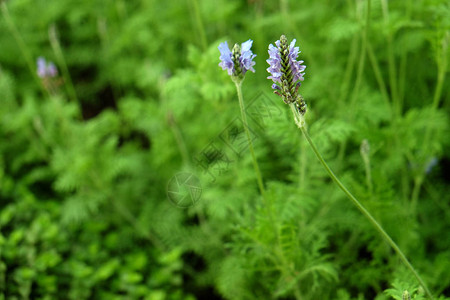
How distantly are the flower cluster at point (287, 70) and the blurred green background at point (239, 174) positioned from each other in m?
0.60

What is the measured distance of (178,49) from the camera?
4.03 metres

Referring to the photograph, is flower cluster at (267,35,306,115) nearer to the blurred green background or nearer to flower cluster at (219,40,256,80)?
flower cluster at (219,40,256,80)

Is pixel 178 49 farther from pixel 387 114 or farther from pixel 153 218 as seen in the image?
pixel 387 114

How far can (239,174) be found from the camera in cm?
241

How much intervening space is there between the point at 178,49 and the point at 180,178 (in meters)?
1.72

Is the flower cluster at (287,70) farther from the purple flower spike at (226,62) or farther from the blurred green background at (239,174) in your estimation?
the blurred green background at (239,174)

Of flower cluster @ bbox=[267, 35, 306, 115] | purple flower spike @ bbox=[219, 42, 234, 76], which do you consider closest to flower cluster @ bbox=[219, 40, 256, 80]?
purple flower spike @ bbox=[219, 42, 234, 76]

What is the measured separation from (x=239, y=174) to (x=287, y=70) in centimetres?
121

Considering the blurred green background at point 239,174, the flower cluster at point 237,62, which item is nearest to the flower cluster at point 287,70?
the flower cluster at point 237,62

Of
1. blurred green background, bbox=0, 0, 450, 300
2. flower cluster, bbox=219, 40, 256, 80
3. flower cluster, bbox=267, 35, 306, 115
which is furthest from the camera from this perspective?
blurred green background, bbox=0, 0, 450, 300

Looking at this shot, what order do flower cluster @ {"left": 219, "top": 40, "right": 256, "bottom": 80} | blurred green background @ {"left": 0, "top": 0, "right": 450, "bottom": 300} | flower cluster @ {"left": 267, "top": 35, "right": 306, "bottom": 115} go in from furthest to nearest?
blurred green background @ {"left": 0, "top": 0, "right": 450, "bottom": 300} → flower cluster @ {"left": 219, "top": 40, "right": 256, "bottom": 80} → flower cluster @ {"left": 267, "top": 35, "right": 306, "bottom": 115}

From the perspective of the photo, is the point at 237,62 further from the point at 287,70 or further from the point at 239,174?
the point at 239,174

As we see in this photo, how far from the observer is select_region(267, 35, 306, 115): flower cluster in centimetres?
125

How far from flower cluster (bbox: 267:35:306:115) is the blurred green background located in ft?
1.98
